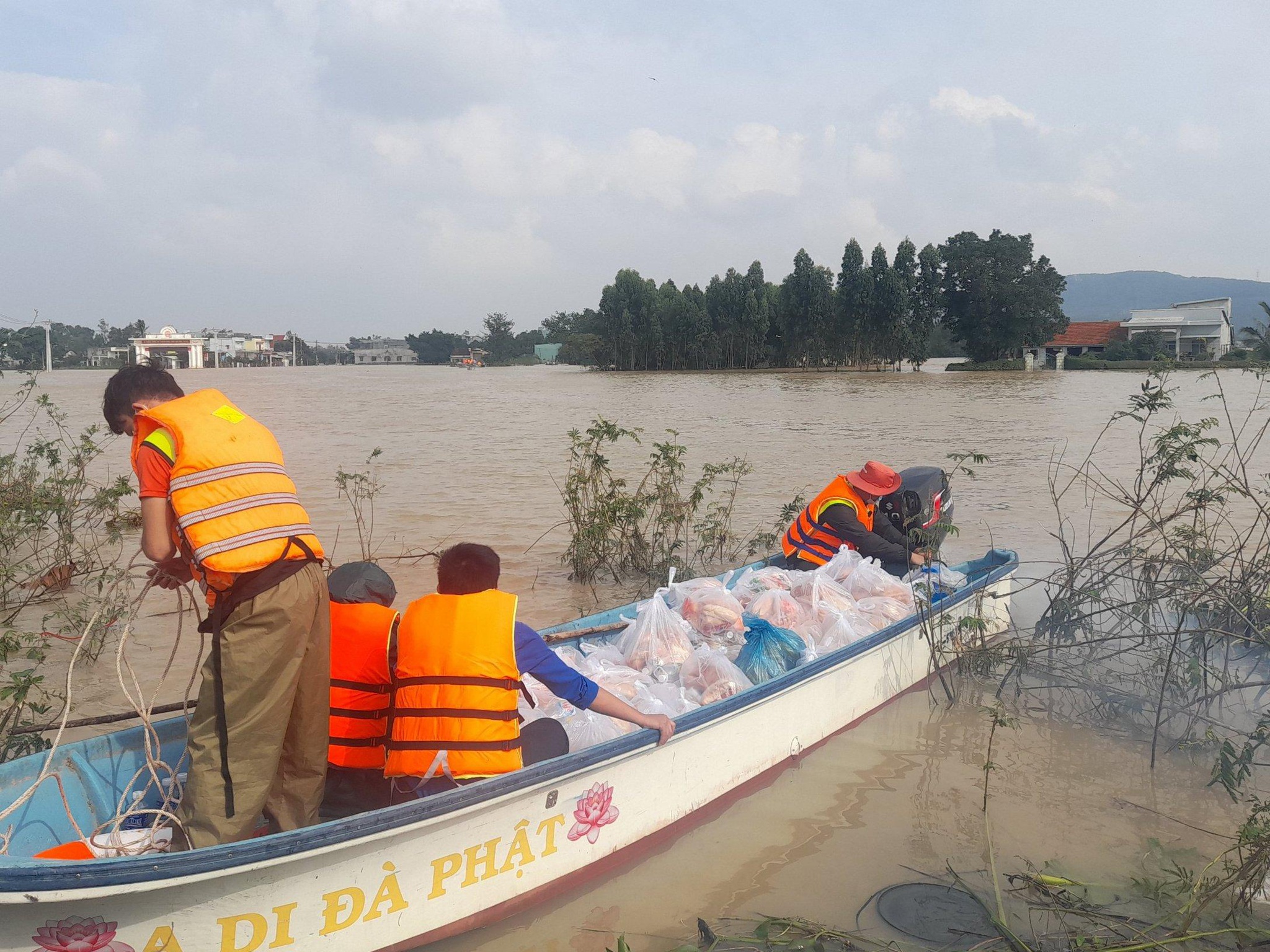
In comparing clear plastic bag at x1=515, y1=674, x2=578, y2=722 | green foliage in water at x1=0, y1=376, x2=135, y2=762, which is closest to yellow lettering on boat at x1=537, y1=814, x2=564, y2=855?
clear plastic bag at x1=515, y1=674, x2=578, y2=722

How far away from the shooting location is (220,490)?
107 inches

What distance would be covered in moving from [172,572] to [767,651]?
2.92 m

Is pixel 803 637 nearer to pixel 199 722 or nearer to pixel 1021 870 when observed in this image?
pixel 1021 870

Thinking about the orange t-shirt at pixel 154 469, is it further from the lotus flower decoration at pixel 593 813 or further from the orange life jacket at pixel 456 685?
the lotus flower decoration at pixel 593 813

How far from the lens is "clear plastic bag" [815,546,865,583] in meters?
5.89

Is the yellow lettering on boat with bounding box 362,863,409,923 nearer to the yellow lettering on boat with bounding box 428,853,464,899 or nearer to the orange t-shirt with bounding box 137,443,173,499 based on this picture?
the yellow lettering on boat with bounding box 428,853,464,899

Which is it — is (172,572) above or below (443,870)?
above

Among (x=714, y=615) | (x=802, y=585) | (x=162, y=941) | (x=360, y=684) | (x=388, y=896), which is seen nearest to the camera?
(x=162, y=941)

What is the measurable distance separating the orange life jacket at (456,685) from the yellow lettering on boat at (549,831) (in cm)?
37

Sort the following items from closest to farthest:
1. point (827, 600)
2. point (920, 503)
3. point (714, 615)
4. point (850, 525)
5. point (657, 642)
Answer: point (657, 642) < point (714, 615) < point (827, 600) < point (850, 525) < point (920, 503)

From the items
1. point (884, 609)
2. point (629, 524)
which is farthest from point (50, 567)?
point (884, 609)

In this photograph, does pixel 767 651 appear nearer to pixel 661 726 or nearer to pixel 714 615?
pixel 714 615

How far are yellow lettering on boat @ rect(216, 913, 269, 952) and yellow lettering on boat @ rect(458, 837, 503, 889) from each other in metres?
0.68

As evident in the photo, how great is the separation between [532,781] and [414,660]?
0.59 meters
